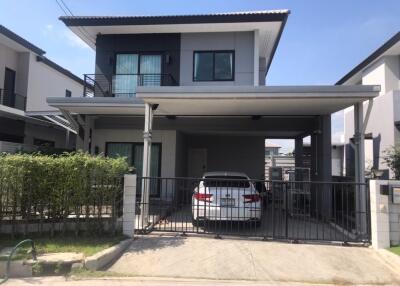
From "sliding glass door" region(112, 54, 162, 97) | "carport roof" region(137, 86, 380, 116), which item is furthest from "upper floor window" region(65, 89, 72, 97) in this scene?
"carport roof" region(137, 86, 380, 116)

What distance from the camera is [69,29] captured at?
16.5 meters

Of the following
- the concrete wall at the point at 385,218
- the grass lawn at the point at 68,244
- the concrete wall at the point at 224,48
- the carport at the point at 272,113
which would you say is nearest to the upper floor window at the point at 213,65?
the concrete wall at the point at 224,48

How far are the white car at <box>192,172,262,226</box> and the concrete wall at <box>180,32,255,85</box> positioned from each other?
7412mm

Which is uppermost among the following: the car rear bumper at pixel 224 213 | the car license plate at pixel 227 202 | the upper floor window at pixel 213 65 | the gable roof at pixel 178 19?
the gable roof at pixel 178 19

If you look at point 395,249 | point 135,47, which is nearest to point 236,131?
point 135,47

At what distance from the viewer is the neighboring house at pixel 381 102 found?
13141 millimetres

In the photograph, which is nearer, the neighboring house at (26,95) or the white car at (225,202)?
the white car at (225,202)

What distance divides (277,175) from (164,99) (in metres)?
10.1

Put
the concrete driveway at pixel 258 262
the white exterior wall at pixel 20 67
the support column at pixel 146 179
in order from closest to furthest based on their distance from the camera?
the concrete driveway at pixel 258 262 → the support column at pixel 146 179 → the white exterior wall at pixel 20 67

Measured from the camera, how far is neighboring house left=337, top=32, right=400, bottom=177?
1314 centimetres

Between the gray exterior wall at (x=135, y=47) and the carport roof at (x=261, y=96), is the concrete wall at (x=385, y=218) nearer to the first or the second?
the carport roof at (x=261, y=96)

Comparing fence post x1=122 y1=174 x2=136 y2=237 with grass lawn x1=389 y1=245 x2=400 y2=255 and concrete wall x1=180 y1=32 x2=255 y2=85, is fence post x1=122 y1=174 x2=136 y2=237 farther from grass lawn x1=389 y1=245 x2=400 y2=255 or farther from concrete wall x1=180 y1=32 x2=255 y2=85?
concrete wall x1=180 y1=32 x2=255 y2=85

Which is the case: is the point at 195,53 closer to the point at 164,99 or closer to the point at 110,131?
the point at 110,131

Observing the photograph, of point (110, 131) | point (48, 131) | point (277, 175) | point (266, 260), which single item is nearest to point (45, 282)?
point (266, 260)
